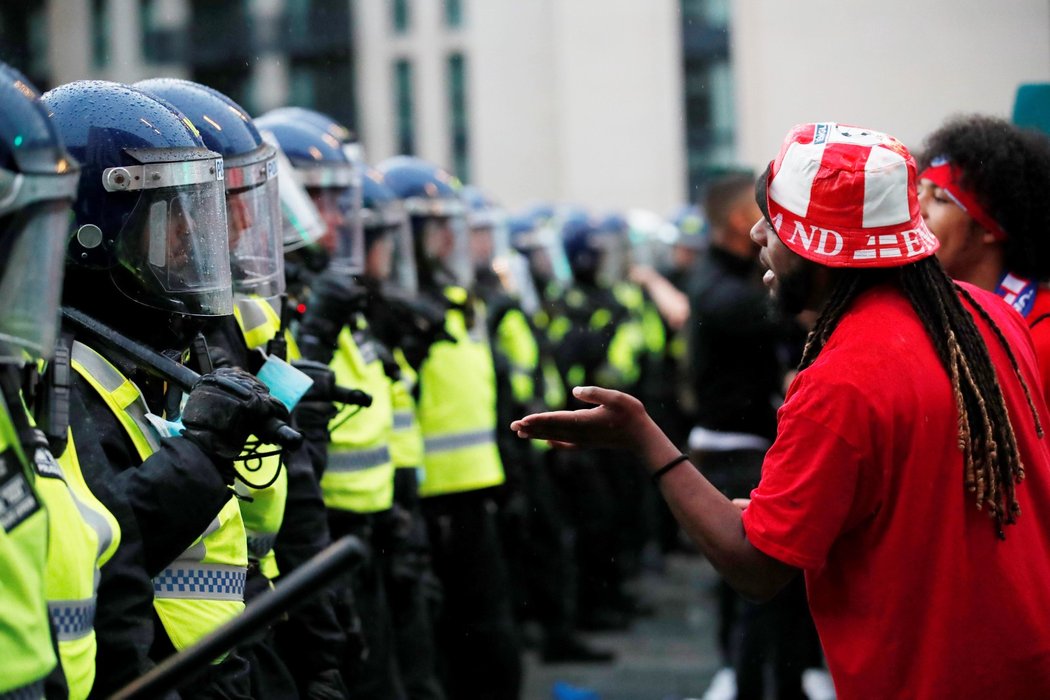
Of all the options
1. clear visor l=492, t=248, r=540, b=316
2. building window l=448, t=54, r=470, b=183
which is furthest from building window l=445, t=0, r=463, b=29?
clear visor l=492, t=248, r=540, b=316

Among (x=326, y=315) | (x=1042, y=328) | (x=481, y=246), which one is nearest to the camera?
(x=1042, y=328)

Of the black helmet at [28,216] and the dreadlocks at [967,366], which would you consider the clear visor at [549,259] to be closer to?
the dreadlocks at [967,366]

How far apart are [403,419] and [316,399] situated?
5.21 ft

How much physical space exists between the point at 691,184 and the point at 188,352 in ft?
71.8

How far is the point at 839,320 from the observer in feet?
9.45

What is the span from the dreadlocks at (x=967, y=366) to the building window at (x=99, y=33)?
95.7ft

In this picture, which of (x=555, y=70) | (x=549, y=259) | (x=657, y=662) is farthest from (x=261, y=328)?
(x=555, y=70)

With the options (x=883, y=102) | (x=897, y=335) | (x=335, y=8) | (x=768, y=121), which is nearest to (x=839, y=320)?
(x=897, y=335)

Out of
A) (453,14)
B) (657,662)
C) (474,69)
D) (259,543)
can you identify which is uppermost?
(453,14)

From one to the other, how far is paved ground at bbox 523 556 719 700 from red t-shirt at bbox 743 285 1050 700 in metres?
4.49

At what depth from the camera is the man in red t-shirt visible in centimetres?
266

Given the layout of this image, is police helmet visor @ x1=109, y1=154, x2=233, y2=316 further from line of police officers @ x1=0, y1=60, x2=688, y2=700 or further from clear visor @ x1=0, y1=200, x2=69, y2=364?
clear visor @ x1=0, y1=200, x2=69, y2=364

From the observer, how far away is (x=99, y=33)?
101ft

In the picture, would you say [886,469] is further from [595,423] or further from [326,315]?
[326,315]
